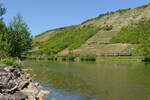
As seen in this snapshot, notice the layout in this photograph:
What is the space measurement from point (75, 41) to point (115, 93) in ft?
489

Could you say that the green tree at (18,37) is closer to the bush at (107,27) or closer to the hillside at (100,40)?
the hillside at (100,40)

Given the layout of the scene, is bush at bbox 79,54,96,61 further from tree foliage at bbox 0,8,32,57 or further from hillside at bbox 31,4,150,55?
tree foliage at bbox 0,8,32,57

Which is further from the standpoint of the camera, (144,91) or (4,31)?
(4,31)

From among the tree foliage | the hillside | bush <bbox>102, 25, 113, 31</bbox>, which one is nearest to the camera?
the tree foliage

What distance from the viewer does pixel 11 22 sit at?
58.2 metres

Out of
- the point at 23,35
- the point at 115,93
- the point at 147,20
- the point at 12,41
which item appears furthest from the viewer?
the point at 147,20

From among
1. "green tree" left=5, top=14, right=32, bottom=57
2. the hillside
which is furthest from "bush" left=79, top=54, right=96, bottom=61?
"green tree" left=5, top=14, right=32, bottom=57

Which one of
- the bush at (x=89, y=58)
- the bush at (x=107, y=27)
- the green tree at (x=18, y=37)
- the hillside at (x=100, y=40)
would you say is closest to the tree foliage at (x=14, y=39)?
the green tree at (x=18, y=37)

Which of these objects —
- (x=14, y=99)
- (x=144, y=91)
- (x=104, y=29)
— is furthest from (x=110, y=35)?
(x=14, y=99)

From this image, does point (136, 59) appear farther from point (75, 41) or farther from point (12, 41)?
point (75, 41)

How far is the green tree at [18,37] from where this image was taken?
53.9 meters

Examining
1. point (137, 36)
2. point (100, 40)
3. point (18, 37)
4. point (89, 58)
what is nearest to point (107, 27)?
point (100, 40)

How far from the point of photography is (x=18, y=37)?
5612 centimetres

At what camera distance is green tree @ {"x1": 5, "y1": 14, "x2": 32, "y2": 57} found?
5388cm
